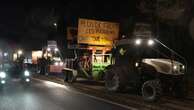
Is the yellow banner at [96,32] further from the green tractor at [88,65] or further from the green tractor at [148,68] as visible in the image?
the green tractor at [148,68]

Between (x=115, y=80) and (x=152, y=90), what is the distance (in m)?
3.54

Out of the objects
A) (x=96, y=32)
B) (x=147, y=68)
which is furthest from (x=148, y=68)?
(x=96, y=32)

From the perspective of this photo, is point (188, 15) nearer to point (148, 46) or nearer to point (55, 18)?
point (148, 46)

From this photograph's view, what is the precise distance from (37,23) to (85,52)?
44653 mm

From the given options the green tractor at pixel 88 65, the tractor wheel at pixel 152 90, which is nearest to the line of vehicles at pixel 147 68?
the tractor wheel at pixel 152 90

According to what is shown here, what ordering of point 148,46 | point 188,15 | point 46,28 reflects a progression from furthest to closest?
point 46,28 < point 188,15 < point 148,46

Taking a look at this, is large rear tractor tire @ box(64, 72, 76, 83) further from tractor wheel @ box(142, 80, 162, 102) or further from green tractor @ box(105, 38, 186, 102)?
tractor wheel @ box(142, 80, 162, 102)

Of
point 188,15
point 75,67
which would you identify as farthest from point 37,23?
point 188,15

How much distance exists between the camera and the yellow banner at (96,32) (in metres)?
25.3

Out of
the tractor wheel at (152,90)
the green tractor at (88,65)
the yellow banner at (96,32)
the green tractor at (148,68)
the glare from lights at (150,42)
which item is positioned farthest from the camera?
the yellow banner at (96,32)

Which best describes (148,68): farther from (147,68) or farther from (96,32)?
(96,32)

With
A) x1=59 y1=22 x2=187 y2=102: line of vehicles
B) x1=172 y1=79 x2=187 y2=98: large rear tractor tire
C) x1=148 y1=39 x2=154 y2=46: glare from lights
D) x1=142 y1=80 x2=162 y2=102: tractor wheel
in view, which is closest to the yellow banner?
x1=59 y1=22 x2=187 y2=102: line of vehicles

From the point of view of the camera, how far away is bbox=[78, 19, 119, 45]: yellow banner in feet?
83.1

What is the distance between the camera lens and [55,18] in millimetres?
58312
